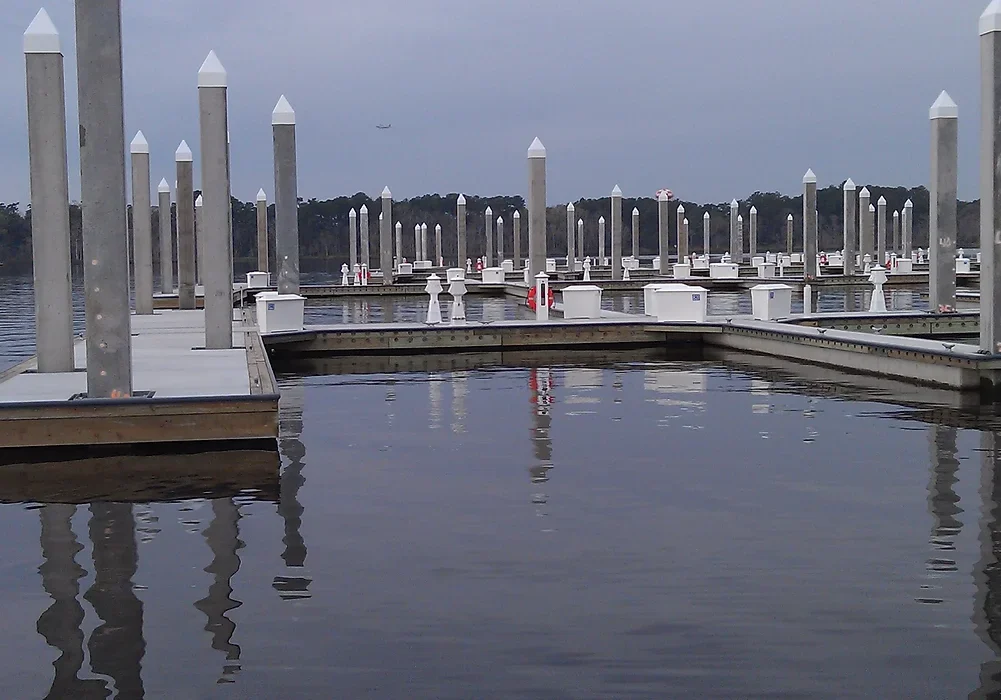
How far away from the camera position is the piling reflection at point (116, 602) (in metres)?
4.70

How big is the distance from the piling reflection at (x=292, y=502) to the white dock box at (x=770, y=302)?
8265mm

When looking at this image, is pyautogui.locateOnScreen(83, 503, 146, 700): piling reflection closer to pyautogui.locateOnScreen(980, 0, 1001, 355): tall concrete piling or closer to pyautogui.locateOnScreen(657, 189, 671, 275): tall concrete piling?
pyautogui.locateOnScreen(980, 0, 1001, 355): tall concrete piling

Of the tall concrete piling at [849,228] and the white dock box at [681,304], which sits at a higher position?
the tall concrete piling at [849,228]

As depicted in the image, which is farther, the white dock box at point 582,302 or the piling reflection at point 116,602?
the white dock box at point 582,302

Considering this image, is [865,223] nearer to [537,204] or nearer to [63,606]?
[537,204]

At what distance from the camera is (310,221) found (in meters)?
127

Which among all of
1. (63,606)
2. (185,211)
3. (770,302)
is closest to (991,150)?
(770,302)

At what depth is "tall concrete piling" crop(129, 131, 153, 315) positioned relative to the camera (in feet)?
71.6

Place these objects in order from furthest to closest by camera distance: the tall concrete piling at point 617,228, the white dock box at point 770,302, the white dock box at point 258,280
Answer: the white dock box at point 258,280, the tall concrete piling at point 617,228, the white dock box at point 770,302

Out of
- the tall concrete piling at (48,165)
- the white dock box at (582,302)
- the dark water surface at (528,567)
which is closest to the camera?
the dark water surface at (528,567)

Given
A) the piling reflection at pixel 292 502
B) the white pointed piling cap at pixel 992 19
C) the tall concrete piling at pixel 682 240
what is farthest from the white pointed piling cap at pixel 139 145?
the tall concrete piling at pixel 682 240

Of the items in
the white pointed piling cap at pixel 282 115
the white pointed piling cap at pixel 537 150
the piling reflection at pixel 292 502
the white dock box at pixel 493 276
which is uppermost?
the white pointed piling cap at pixel 282 115

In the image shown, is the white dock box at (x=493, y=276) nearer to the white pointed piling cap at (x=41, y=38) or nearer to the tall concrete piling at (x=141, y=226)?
the tall concrete piling at (x=141, y=226)

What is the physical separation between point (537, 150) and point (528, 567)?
16.6 metres
